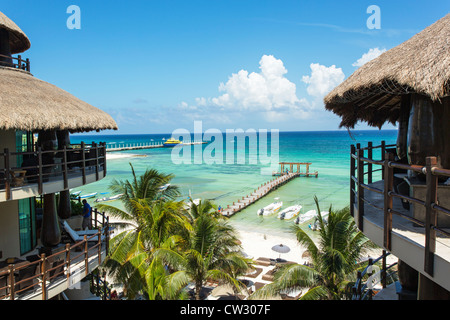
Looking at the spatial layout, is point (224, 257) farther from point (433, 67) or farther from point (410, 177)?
point (433, 67)

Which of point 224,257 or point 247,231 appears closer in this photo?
point 224,257

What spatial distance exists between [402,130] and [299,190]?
1564 inches

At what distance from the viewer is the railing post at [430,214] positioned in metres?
3.18

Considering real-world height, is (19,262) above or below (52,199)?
below

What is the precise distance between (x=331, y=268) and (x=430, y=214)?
8640 millimetres

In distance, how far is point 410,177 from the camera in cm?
482

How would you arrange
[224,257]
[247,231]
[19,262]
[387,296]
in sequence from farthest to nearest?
1. [247,231]
2. [224,257]
3. [19,262]
4. [387,296]

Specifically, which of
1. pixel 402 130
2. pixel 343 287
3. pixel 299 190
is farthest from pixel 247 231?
pixel 402 130

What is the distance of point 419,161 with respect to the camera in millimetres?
4457

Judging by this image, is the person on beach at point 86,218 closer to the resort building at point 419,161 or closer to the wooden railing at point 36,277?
the wooden railing at point 36,277

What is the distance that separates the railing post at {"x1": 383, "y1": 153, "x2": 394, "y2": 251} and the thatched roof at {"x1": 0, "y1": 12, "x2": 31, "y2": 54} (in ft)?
37.4

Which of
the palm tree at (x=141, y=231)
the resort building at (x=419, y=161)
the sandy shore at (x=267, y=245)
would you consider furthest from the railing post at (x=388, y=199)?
the sandy shore at (x=267, y=245)

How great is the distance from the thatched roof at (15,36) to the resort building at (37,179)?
0.03m

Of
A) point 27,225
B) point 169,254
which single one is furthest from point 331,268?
point 27,225
